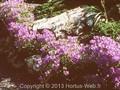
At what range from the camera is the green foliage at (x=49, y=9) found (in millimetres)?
12820

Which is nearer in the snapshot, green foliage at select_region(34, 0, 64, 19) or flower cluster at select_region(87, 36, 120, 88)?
flower cluster at select_region(87, 36, 120, 88)

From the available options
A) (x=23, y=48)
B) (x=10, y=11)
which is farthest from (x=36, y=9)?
(x=23, y=48)

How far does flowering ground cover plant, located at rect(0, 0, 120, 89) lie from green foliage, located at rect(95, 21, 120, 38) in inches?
13.5

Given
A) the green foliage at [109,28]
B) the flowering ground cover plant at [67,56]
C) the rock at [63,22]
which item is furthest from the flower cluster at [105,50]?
the rock at [63,22]

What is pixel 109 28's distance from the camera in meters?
10.9

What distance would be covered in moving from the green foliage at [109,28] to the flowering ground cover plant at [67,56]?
1.13 feet

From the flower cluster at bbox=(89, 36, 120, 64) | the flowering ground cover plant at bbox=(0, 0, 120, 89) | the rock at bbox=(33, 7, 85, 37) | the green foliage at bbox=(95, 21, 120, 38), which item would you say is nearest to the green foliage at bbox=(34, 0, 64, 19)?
the rock at bbox=(33, 7, 85, 37)

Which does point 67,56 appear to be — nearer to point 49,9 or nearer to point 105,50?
point 105,50

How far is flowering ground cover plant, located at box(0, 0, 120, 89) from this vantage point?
968 cm

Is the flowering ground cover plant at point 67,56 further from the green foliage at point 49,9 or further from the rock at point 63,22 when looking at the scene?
the green foliage at point 49,9

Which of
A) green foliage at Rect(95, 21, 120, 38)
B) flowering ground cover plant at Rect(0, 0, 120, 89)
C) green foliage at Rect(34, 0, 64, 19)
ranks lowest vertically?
flowering ground cover plant at Rect(0, 0, 120, 89)

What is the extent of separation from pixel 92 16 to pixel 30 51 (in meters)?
2.08

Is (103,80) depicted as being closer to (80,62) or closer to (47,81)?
(80,62)

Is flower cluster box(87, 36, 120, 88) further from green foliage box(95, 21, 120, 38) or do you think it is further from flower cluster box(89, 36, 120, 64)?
green foliage box(95, 21, 120, 38)
